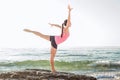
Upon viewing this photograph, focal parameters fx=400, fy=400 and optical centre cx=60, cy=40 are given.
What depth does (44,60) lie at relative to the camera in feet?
52.3

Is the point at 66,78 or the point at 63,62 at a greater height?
the point at 66,78

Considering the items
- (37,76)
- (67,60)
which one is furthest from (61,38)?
(67,60)

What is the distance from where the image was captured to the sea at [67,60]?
14305mm

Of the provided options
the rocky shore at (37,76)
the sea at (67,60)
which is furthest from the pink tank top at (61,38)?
the sea at (67,60)

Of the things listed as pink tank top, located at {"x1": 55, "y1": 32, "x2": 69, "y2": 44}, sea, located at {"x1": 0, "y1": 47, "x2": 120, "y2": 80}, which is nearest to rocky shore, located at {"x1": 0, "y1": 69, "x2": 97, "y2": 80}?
pink tank top, located at {"x1": 55, "y1": 32, "x2": 69, "y2": 44}

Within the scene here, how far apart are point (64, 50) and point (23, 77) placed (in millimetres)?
14486

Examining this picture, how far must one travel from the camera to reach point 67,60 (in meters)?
16.7

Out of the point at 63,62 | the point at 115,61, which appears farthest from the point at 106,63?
the point at 63,62

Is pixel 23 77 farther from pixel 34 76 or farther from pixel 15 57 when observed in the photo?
pixel 15 57

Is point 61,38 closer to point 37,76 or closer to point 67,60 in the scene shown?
point 37,76

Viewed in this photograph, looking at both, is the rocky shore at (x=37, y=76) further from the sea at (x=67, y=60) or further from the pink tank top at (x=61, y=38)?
the sea at (x=67, y=60)

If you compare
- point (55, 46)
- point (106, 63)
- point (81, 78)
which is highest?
point (55, 46)

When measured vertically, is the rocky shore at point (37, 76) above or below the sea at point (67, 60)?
above

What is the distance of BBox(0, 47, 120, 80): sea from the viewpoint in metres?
14.3
